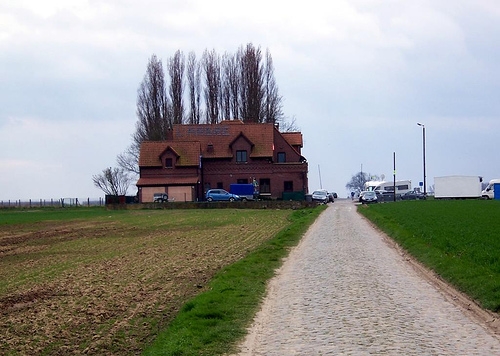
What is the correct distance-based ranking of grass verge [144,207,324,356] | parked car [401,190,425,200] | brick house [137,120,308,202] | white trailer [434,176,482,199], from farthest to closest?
1. parked car [401,190,425,200]
2. white trailer [434,176,482,199]
3. brick house [137,120,308,202]
4. grass verge [144,207,324,356]

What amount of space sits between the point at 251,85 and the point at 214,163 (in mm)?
10620

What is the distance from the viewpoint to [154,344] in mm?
10656

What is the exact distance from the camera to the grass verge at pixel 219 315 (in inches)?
408

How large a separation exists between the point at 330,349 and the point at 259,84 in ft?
270

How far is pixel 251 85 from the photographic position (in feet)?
298

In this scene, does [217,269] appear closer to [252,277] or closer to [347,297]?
[252,277]

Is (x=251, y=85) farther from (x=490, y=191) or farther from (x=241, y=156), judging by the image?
(x=490, y=191)

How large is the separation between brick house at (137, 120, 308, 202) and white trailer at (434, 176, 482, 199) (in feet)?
64.7

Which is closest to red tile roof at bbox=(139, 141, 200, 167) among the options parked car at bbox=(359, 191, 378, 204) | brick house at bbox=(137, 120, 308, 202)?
brick house at bbox=(137, 120, 308, 202)

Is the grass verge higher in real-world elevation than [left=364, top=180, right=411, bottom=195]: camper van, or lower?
lower

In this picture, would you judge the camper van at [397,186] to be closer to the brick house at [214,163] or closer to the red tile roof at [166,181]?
the brick house at [214,163]

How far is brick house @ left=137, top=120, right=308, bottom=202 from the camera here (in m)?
88.2

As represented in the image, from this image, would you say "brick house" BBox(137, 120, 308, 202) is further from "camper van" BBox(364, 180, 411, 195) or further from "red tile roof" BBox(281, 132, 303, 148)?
"camper van" BBox(364, 180, 411, 195)

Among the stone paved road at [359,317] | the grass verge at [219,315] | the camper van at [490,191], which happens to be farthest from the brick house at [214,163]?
the grass verge at [219,315]
